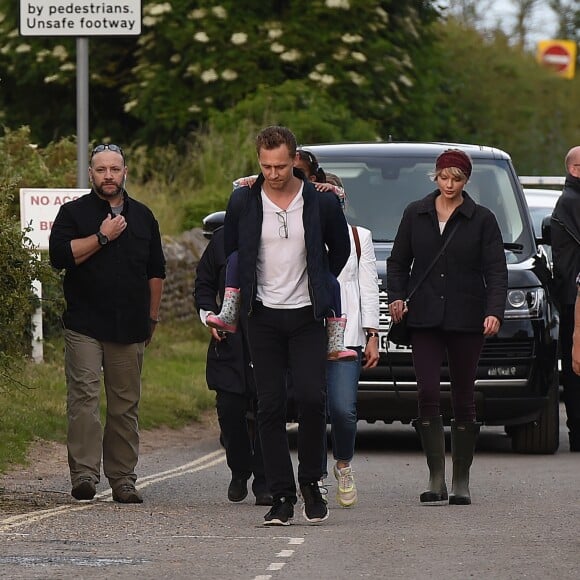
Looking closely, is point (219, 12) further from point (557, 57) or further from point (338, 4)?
point (557, 57)

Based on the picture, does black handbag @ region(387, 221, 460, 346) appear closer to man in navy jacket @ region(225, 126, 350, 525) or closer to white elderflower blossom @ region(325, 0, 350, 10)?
man in navy jacket @ region(225, 126, 350, 525)

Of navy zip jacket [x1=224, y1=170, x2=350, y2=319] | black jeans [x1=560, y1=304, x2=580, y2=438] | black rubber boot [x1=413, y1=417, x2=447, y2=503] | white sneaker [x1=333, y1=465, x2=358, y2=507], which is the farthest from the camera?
black jeans [x1=560, y1=304, x2=580, y2=438]

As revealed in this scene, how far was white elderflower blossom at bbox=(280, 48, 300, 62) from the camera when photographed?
108ft

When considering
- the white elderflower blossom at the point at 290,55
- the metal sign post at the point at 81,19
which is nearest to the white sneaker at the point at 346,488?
the metal sign post at the point at 81,19

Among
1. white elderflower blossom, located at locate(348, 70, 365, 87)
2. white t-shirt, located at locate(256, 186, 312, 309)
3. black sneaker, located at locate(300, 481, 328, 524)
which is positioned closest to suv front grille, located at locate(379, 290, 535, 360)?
black sneaker, located at locate(300, 481, 328, 524)

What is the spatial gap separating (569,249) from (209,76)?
63.7 ft

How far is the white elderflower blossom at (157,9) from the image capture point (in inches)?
1298

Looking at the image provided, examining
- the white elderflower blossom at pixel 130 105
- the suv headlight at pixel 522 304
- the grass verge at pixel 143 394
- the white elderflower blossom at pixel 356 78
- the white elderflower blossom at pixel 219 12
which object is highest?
the white elderflower blossom at pixel 219 12

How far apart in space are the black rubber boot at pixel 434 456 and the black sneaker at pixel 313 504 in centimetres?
121

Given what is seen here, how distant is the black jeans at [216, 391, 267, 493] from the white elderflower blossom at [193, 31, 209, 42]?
74.3ft

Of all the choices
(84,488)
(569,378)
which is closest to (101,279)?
(84,488)

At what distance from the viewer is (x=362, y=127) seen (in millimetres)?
31156

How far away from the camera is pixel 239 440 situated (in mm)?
10914

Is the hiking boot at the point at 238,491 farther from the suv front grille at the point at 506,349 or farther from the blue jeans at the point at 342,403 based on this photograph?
the suv front grille at the point at 506,349
